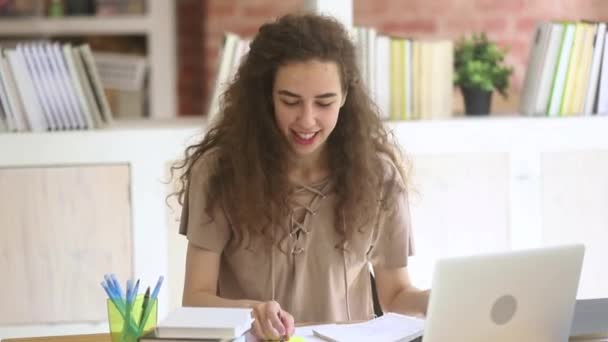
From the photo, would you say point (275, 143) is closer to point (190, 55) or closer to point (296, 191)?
point (296, 191)

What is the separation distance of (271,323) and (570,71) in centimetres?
161

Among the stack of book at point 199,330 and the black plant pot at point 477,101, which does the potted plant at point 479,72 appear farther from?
the stack of book at point 199,330

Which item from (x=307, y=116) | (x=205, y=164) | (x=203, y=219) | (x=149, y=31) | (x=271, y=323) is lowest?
(x=271, y=323)

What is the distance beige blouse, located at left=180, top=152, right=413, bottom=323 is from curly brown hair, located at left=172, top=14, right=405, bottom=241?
2cm

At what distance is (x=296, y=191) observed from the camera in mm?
2098

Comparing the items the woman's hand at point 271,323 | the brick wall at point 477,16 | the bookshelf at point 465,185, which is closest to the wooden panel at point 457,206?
the bookshelf at point 465,185

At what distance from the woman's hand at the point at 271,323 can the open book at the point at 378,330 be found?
99mm

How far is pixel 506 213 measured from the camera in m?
3.05

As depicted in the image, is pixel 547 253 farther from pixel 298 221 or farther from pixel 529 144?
pixel 529 144

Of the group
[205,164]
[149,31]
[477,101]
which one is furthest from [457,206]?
[149,31]

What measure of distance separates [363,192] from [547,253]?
53cm

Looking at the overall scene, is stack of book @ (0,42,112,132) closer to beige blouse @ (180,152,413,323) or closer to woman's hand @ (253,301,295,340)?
beige blouse @ (180,152,413,323)

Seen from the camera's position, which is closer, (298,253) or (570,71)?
(298,253)

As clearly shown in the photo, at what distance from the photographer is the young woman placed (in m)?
2.00
